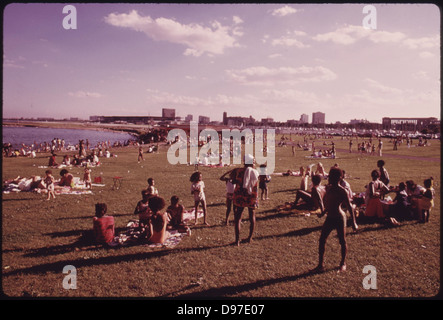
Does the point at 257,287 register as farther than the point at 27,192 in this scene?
No

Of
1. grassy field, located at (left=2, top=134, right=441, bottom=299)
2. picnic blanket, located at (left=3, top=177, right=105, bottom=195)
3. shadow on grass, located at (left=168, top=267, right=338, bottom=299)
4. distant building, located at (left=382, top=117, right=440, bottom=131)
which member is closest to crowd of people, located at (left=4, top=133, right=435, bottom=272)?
grassy field, located at (left=2, top=134, right=441, bottom=299)

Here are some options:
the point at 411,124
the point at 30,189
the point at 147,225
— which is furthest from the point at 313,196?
the point at 411,124

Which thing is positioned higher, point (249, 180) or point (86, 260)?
point (249, 180)

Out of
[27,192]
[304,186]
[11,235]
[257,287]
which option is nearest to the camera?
[257,287]

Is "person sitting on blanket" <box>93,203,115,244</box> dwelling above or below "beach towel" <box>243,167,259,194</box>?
below

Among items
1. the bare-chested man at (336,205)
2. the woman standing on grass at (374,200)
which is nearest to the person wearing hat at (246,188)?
the bare-chested man at (336,205)

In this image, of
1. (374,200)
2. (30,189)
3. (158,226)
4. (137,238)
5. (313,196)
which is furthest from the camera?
(30,189)

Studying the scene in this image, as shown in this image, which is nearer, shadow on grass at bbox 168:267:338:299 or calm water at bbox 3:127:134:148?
shadow on grass at bbox 168:267:338:299

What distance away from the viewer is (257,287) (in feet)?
16.9

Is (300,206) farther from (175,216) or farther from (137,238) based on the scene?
(137,238)

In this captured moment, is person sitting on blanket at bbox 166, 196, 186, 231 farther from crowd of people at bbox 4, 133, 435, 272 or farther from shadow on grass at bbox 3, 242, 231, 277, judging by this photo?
shadow on grass at bbox 3, 242, 231, 277

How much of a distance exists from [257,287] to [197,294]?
1230 mm
